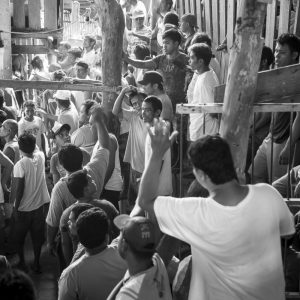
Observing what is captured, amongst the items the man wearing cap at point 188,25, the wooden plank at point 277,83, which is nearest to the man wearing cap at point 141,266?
the wooden plank at point 277,83

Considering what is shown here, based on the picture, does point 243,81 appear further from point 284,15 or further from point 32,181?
point 284,15

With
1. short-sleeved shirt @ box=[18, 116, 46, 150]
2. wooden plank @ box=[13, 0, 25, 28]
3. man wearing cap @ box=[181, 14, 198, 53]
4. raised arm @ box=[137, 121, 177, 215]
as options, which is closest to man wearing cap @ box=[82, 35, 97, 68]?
wooden plank @ box=[13, 0, 25, 28]

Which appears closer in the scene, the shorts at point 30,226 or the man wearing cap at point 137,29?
the shorts at point 30,226

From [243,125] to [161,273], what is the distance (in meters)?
1.46

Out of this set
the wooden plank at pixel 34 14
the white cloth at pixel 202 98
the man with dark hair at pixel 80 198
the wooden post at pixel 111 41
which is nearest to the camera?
the man with dark hair at pixel 80 198

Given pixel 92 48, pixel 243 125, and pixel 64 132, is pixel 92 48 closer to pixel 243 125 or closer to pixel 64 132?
pixel 64 132

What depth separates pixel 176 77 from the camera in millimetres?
8977

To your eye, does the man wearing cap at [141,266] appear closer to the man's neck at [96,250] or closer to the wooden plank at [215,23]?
the man's neck at [96,250]

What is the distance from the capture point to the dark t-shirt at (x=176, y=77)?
29.4ft

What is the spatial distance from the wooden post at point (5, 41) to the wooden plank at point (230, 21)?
446cm

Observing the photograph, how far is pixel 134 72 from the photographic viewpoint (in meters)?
12.0

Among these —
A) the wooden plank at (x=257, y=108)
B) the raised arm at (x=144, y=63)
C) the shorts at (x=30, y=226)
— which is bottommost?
the shorts at (x=30, y=226)

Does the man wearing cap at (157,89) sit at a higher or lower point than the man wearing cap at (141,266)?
higher

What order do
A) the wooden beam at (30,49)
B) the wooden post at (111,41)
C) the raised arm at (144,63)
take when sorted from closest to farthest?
the wooden post at (111,41)
the raised arm at (144,63)
the wooden beam at (30,49)
